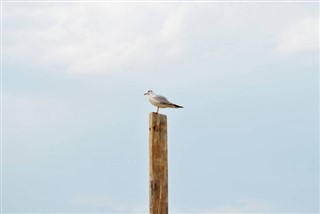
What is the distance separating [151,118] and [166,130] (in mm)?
362

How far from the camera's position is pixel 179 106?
14.0m

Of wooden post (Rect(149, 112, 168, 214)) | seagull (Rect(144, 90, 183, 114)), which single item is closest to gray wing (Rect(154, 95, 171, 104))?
seagull (Rect(144, 90, 183, 114))

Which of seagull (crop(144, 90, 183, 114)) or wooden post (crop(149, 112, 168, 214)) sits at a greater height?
seagull (crop(144, 90, 183, 114))

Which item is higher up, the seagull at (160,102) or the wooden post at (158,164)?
the seagull at (160,102)

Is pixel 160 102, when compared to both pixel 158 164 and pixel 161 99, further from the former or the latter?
pixel 158 164

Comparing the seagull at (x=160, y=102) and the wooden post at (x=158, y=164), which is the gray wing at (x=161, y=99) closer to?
the seagull at (x=160, y=102)

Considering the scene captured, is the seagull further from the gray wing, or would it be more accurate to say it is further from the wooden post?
the wooden post

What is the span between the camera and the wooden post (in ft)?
40.4

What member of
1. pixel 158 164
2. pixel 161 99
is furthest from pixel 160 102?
pixel 158 164

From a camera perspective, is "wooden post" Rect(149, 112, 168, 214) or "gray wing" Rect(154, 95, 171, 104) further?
"gray wing" Rect(154, 95, 171, 104)

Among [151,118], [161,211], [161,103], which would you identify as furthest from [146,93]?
[161,211]

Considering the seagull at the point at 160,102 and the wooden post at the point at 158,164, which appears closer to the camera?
the wooden post at the point at 158,164

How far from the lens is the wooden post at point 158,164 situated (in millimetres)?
12328

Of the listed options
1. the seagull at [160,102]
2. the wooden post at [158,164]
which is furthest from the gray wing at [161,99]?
the wooden post at [158,164]
